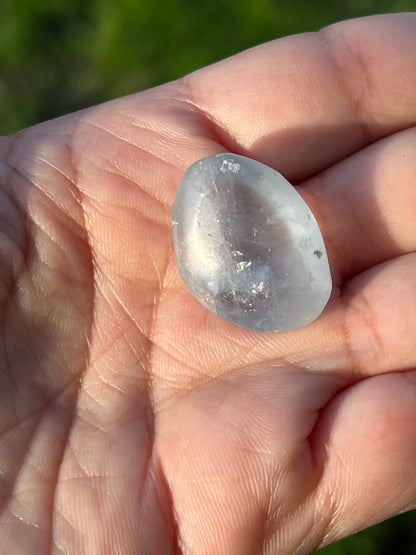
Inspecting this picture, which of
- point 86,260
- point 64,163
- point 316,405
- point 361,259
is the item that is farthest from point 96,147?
point 316,405

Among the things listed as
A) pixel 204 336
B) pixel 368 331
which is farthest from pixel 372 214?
pixel 204 336

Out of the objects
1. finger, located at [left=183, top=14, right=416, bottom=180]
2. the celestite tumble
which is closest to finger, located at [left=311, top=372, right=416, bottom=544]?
the celestite tumble

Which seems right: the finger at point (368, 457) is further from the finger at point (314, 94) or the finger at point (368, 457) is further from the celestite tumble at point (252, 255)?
the finger at point (314, 94)

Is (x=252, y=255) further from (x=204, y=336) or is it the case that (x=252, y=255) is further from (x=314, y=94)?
(x=314, y=94)

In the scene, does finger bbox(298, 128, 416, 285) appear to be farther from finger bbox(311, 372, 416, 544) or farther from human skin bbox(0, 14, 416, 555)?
finger bbox(311, 372, 416, 544)

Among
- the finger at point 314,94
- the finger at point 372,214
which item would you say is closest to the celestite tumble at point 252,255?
the finger at point 372,214

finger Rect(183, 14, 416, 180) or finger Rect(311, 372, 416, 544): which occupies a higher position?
finger Rect(183, 14, 416, 180)

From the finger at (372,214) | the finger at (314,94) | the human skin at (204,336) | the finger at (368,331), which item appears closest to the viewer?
the human skin at (204,336)

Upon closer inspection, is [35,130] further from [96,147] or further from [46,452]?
[46,452]
